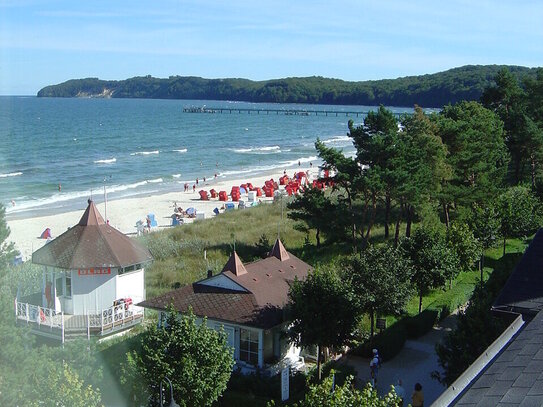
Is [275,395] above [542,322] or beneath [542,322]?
beneath

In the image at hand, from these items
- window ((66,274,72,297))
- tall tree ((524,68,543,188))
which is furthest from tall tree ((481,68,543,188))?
→ window ((66,274,72,297))

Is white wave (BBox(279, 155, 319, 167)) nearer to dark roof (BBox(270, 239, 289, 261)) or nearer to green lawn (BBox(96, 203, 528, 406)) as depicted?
green lawn (BBox(96, 203, 528, 406))

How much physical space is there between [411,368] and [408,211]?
570 inches

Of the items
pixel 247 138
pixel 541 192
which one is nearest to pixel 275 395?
pixel 541 192

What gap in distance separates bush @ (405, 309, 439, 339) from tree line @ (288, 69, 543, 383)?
67 cm

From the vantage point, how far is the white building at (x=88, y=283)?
19.8 meters

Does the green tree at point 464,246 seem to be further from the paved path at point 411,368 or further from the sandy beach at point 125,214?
the sandy beach at point 125,214

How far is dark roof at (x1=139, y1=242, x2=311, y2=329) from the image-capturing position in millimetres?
17453

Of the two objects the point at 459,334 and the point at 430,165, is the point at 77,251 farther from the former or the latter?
the point at 430,165

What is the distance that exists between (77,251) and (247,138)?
100774mm

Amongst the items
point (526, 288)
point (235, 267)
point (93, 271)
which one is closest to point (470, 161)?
point (235, 267)

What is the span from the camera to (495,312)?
13258 mm

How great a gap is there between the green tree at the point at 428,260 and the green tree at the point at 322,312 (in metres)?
6.17

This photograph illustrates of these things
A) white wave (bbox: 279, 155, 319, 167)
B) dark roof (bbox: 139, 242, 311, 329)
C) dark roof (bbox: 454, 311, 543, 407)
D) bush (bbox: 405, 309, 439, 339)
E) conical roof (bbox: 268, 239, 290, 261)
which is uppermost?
dark roof (bbox: 454, 311, 543, 407)
